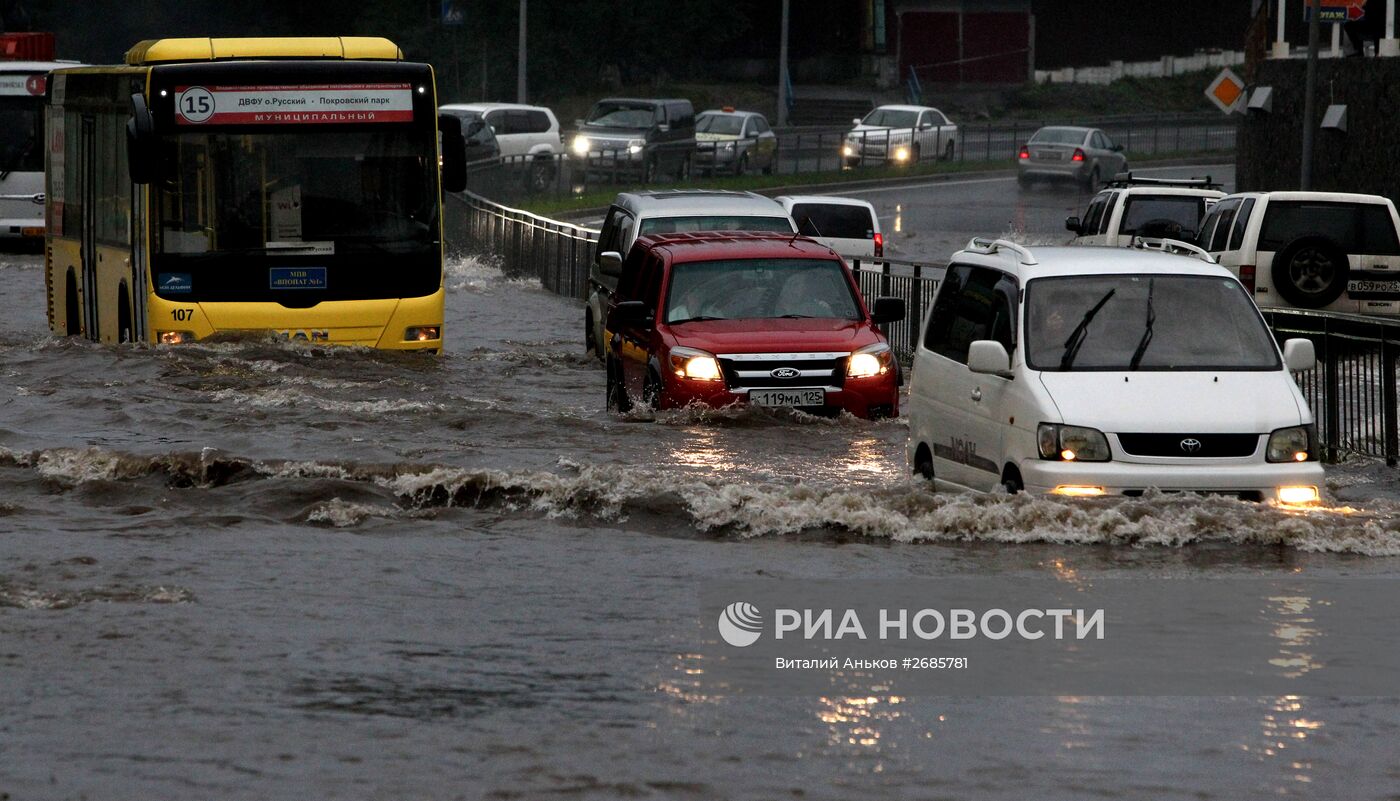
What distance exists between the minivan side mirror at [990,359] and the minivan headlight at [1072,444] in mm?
543

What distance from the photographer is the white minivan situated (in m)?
10.9

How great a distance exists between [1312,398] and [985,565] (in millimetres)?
5841

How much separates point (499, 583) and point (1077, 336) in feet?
10.7

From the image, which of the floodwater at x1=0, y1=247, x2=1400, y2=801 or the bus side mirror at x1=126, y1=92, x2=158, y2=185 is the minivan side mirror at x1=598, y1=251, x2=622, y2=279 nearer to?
the floodwater at x1=0, y1=247, x2=1400, y2=801

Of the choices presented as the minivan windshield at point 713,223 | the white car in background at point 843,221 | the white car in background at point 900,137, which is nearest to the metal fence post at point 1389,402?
the minivan windshield at point 713,223

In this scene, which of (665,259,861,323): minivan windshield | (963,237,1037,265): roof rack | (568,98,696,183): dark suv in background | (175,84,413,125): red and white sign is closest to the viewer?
(963,237,1037,265): roof rack

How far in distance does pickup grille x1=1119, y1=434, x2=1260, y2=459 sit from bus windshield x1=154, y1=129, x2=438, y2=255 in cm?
887

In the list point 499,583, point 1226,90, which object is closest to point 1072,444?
point 499,583

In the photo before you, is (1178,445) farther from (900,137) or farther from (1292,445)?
(900,137)

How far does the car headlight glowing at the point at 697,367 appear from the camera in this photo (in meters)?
15.6

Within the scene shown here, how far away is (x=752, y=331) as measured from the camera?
627 inches

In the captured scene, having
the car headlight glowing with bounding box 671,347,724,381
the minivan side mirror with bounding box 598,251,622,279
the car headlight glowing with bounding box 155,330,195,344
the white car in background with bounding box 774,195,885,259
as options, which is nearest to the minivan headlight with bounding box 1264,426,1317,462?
the car headlight glowing with bounding box 671,347,724,381

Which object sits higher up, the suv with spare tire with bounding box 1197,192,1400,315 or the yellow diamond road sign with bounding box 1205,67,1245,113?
the yellow diamond road sign with bounding box 1205,67,1245,113

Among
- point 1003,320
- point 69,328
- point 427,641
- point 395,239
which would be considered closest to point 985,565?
point 1003,320
